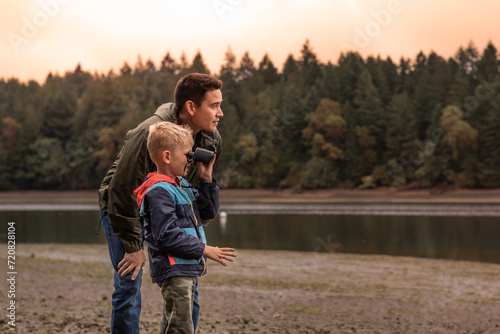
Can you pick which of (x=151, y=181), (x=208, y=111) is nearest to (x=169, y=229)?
(x=151, y=181)

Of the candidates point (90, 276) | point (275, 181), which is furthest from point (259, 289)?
A: point (275, 181)

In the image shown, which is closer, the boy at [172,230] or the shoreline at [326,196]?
the boy at [172,230]

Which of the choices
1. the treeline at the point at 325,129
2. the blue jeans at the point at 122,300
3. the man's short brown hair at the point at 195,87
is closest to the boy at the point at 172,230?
the man's short brown hair at the point at 195,87

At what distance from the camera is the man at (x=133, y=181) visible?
4.28 meters

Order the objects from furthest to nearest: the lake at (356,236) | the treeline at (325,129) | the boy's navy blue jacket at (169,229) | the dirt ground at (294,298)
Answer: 1. the treeline at (325,129)
2. the lake at (356,236)
3. the dirt ground at (294,298)
4. the boy's navy blue jacket at (169,229)

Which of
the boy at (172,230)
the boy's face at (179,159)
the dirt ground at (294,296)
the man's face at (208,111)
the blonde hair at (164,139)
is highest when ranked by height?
the man's face at (208,111)

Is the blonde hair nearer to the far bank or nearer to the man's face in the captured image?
the man's face

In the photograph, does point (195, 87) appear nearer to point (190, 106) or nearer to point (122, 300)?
point (190, 106)

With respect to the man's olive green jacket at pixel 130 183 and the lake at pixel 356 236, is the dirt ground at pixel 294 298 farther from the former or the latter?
the lake at pixel 356 236

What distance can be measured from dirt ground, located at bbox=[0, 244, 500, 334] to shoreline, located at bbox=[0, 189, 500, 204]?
54.9 metres

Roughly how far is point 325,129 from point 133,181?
8748 cm

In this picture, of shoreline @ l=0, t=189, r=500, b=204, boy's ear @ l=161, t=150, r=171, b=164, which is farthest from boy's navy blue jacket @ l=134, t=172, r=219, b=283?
shoreline @ l=0, t=189, r=500, b=204

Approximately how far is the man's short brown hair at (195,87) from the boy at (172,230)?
17.9 inches

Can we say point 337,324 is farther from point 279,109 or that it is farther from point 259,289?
point 279,109
